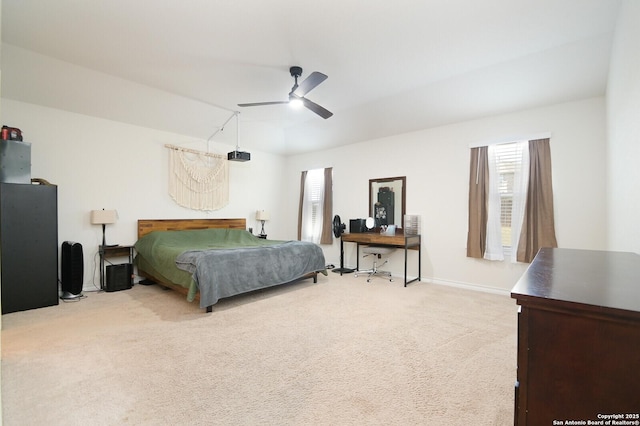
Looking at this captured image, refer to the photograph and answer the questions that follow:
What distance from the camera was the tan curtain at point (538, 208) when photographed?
3785 millimetres

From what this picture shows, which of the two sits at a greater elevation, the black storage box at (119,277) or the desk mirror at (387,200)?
the desk mirror at (387,200)

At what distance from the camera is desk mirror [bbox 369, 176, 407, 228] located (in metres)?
5.24

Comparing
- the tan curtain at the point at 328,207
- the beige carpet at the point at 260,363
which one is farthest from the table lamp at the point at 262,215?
the beige carpet at the point at 260,363

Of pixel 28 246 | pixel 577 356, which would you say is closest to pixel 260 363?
pixel 577 356

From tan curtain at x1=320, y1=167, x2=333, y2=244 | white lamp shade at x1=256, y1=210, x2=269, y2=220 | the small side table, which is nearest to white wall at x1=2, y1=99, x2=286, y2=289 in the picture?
the small side table

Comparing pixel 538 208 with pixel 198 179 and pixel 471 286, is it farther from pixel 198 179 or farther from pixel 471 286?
pixel 198 179

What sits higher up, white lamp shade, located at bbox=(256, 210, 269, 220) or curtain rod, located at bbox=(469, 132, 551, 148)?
curtain rod, located at bbox=(469, 132, 551, 148)

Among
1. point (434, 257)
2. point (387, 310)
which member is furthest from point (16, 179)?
point (434, 257)

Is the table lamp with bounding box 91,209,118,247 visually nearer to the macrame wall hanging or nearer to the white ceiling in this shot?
the macrame wall hanging

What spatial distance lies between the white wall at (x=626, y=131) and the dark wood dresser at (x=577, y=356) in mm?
1695

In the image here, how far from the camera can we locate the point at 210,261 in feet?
11.0

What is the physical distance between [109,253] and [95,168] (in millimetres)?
1352

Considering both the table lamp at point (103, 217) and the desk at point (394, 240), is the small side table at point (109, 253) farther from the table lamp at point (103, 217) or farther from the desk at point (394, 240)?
the desk at point (394, 240)

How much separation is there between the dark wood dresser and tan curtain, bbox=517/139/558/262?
367cm
